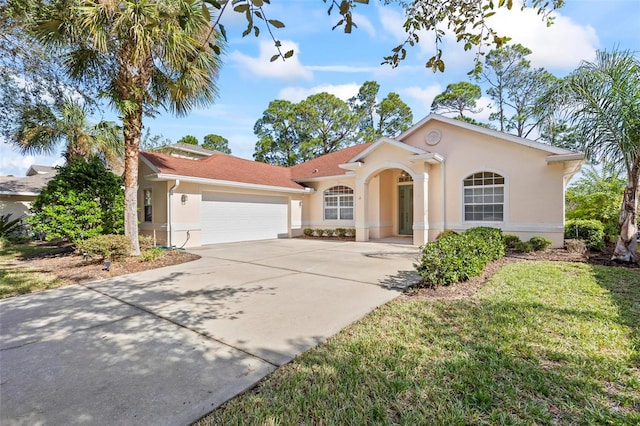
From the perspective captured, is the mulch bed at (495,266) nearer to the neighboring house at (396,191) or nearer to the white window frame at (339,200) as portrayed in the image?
the neighboring house at (396,191)

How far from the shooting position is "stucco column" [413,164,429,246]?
43.2ft

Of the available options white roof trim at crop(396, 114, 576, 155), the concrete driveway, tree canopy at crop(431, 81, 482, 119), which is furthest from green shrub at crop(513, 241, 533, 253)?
tree canopy at crop(431, 81, 482, 119)

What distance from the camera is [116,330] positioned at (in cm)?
421

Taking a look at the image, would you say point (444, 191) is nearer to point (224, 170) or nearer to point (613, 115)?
point (613, 115)

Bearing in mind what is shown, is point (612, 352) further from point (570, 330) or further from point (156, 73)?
point (156, 73)

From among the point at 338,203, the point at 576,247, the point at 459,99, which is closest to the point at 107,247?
the point at 338,203

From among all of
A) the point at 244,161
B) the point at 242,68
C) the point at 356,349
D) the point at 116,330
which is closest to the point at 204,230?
the point at 244,161

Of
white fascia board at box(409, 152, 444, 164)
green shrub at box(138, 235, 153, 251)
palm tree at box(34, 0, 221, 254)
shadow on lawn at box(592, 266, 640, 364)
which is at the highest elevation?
palm tree at box(34, 0, 221, 254)

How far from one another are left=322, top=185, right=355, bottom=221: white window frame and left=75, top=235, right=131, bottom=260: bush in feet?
35.4

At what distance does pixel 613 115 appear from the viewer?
7.81 metres

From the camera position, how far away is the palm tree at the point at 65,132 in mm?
11672

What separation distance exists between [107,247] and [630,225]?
1449 cm

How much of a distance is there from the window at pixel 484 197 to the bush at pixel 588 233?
2.49 m

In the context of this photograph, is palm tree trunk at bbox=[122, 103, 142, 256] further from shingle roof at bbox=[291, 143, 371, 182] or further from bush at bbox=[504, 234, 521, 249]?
bush at bbox=[504, 234, 521, 249]
